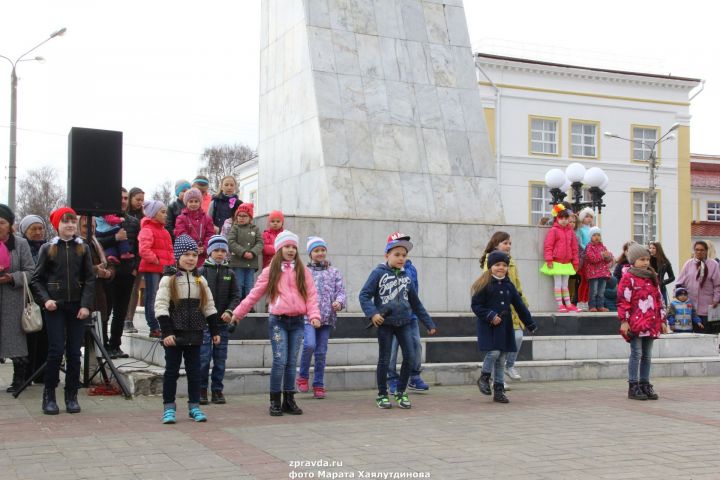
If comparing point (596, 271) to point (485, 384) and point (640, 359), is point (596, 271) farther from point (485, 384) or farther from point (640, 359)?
point (485, 384)

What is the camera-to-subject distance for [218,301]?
8.62 metres

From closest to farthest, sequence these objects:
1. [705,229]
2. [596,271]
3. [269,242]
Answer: [269,242], [596,271], [705,229]

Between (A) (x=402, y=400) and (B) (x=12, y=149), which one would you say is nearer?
(A) (x=402, y=400)

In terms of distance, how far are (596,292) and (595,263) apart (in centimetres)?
45

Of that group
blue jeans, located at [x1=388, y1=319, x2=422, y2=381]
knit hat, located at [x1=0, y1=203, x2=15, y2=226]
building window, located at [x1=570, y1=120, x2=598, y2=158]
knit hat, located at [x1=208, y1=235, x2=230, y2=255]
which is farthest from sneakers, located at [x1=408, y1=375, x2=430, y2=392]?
building window, located at [x1=570, y1=120, x2=598, y2=158]

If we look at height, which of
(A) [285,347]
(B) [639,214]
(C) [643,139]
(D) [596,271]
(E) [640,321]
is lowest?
(A) [285,347]

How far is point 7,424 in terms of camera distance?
746cm

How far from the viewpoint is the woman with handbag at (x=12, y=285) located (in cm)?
905

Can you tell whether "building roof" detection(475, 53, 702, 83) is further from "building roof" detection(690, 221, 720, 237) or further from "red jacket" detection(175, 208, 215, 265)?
"red jacket" detection(175, 208, 215, 265)

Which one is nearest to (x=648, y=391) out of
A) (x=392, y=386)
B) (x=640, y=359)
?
(x=640, y=359)

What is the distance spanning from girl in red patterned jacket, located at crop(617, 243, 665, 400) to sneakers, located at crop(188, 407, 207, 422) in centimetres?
465

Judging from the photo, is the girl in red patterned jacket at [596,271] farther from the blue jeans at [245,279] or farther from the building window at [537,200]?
the building window at [537,200]

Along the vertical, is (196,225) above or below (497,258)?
above

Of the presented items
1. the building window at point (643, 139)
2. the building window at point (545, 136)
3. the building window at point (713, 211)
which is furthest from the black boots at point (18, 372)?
the building window at point (713, 211)
